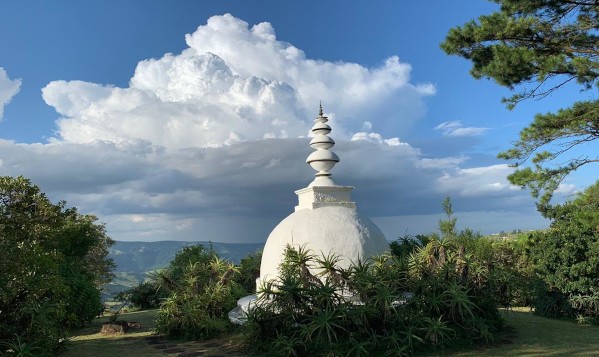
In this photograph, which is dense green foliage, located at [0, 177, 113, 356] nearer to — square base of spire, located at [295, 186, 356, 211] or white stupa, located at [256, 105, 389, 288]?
white stupa, located at [256, 105, 389, 288]

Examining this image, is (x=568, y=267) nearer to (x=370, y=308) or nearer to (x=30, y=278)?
(x=370, y=308)

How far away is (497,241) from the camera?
874 inches

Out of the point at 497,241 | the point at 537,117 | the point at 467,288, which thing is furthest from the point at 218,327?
the point at 497,241

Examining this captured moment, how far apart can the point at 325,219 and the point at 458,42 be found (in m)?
6.02

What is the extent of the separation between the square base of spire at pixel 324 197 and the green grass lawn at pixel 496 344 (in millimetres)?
4234

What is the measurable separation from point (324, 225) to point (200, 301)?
4.52m

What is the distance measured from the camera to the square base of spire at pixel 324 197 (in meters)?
13.7

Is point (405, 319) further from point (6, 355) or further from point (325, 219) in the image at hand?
point (6, 355)

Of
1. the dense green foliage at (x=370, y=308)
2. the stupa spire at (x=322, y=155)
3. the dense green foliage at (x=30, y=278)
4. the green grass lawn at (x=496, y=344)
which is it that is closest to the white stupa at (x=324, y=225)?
the stupa spire at (x=322, y=155)

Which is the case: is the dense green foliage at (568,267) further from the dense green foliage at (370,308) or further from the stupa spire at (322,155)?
the stupa spire at (322,155)

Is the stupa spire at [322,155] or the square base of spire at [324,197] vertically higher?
the stupa spire at [322,155]

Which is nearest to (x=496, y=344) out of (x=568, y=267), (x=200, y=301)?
(x=568, y=267)

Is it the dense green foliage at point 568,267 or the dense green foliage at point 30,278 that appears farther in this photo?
the dense green foliage at point 568,267

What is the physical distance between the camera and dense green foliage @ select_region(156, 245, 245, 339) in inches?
531
